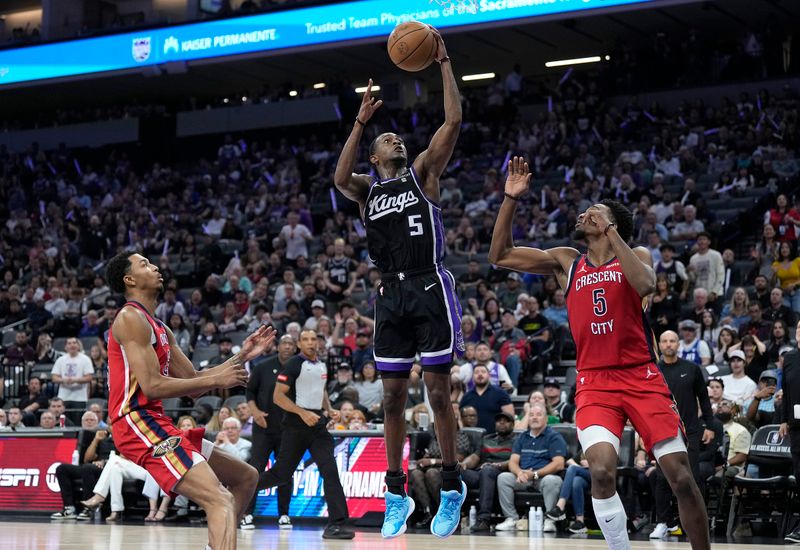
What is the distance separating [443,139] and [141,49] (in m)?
21.9

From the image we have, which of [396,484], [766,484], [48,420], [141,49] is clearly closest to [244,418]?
[48,420]

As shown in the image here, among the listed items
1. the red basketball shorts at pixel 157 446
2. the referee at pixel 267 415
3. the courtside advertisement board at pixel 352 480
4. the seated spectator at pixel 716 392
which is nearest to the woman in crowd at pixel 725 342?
the seated spectator at pixel 716 392

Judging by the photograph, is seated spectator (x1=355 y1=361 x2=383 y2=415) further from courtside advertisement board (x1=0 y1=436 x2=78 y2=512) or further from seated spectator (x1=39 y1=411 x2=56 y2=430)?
seated spectator (x1=39 y1=411 x2=56 y2=430)

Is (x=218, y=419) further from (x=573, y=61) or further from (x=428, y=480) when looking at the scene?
(x=573, y=61)

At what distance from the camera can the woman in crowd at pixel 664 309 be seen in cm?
1455

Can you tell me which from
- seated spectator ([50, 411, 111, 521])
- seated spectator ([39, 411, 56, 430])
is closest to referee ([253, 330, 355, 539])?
seated spectator ([50, 411, 111, 521])

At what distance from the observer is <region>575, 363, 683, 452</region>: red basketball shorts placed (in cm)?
625

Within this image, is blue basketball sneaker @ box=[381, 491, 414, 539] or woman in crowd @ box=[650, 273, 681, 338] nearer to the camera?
blue basketball sneaker @ box=[381, 491, 414, 539]

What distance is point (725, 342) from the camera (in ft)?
44.6

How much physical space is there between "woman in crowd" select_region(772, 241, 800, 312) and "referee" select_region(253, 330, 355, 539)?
669 centimetres

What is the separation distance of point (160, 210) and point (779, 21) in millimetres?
14528

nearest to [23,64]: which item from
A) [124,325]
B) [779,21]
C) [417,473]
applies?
[779,21]

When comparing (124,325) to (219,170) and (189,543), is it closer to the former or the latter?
(189,543)

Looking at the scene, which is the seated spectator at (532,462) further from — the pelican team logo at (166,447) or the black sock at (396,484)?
the pelican team logo at (166,447)
